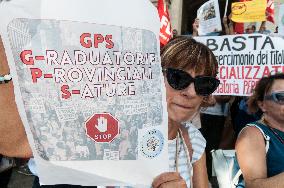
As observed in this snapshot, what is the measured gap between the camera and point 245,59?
11.6ft

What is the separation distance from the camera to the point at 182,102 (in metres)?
1.36

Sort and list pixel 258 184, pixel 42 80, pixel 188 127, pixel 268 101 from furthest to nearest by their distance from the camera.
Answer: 1. pixel 268 101
2. pixel 258 184
3. pixel 188 127
4. pixel 42 80

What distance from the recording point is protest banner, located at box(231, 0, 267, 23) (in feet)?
13.1

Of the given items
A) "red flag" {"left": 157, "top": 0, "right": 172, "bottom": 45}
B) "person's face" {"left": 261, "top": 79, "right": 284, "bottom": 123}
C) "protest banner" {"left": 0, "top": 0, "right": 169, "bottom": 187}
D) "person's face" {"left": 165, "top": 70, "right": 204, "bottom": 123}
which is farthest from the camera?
"red flag" {"left": 157, "top": 0, "right": 172, "bottom": 45}

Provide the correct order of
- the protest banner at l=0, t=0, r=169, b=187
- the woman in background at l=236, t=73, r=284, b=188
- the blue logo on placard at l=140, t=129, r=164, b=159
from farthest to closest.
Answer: the woman in background at l=236, t=73, r=284, b=188 → the blue logo on placard at l=140, t=129, r=164, b=159 → the protest banner at l=0, t=0, r=169, b=187

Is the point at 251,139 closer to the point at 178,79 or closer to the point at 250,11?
the point at 178,79

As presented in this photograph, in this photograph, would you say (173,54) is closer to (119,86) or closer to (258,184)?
(119,86)

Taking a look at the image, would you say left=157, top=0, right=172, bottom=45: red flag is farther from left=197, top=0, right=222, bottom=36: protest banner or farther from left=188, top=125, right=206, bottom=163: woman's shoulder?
left=188, top=125, right=206, bottom=163: woman's shoulder

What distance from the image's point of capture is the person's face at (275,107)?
201 cm

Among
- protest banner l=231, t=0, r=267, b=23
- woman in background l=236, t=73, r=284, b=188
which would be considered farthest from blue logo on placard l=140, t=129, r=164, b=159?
protest banner l=231, t=0, r=267, b=23

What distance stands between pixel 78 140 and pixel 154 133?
0.20 metres

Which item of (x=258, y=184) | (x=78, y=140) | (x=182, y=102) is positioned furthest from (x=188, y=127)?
(x=78, y=140)

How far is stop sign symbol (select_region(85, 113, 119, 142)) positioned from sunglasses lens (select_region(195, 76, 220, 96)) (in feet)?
1.73

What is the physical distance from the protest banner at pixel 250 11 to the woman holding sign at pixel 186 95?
2741mm
